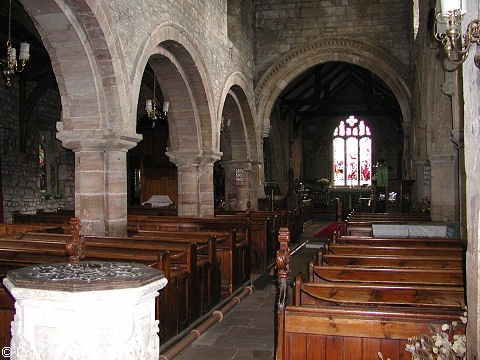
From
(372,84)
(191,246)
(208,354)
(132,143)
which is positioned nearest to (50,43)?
(132,143)

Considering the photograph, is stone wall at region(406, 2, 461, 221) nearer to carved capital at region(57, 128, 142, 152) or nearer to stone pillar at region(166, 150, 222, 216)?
stone pillar at region(166, 150, 222, 216)

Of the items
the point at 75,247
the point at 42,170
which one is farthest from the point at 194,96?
the point at 75,247

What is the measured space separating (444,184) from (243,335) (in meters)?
5.53

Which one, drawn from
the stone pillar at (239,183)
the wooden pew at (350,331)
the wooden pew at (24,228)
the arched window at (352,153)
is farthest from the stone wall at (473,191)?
the arched window at (352,153)

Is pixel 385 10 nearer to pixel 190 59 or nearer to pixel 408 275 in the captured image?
pixel 190 59

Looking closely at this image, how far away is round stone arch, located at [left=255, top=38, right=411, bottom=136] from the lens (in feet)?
45.5

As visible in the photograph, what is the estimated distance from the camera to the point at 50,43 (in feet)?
21.1

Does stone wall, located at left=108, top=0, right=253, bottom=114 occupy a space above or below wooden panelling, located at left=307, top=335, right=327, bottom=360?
above

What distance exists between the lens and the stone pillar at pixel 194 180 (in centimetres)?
1086

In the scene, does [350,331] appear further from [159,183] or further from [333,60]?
[159,183]

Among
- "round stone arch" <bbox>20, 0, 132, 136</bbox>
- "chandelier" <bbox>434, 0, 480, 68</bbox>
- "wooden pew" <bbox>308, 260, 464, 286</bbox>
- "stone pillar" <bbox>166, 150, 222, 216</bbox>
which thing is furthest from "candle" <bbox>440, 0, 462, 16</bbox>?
"stone pillar" <bbox>166, 150, 222, 216</bbox>

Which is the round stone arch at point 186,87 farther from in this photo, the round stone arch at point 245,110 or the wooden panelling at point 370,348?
the wooden panelling at point 370,348

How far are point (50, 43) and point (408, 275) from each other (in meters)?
5.22

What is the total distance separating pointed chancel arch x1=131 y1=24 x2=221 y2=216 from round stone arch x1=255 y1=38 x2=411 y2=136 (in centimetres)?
430
